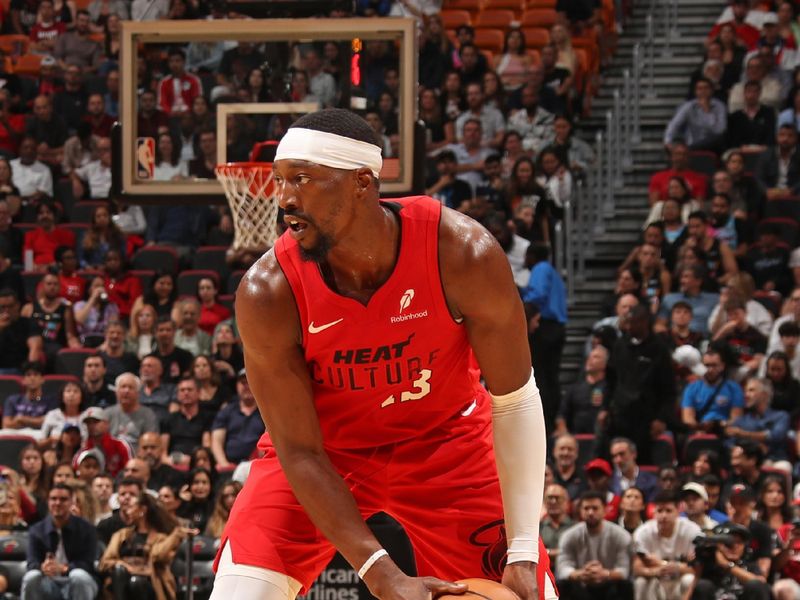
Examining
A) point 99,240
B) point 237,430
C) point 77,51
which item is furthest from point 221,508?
point 77,51

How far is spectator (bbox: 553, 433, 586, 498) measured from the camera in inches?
404

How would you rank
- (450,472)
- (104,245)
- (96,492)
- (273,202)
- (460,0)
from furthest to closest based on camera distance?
(460,0) < (104,245) < (96,492) < (273,202) < (450,472)

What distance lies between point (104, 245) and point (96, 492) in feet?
11.7

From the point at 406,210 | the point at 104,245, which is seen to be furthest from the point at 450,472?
the point at 104,245

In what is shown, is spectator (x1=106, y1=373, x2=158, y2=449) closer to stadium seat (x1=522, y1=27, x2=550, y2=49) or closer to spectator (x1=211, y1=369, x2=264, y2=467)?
spectator (x1=211, y1=369, x2=264, y2=467)

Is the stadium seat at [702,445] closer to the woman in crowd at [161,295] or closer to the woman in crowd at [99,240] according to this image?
the woman in crowd at [161,295]

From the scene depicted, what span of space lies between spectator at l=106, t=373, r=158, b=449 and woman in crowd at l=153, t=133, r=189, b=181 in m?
3.11

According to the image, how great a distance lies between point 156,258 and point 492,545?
31.4 feet

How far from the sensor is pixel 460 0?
1630 cm

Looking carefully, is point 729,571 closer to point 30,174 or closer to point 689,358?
point 689,358

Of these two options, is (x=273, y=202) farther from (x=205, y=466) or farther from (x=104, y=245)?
(x=104, y=245)

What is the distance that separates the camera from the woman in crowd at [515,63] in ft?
48.9

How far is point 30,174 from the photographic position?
14.6 metres

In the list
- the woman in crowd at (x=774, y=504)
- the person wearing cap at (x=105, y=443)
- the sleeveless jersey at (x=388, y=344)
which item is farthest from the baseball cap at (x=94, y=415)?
the sleeveless jersey at (x=388, y=344)
